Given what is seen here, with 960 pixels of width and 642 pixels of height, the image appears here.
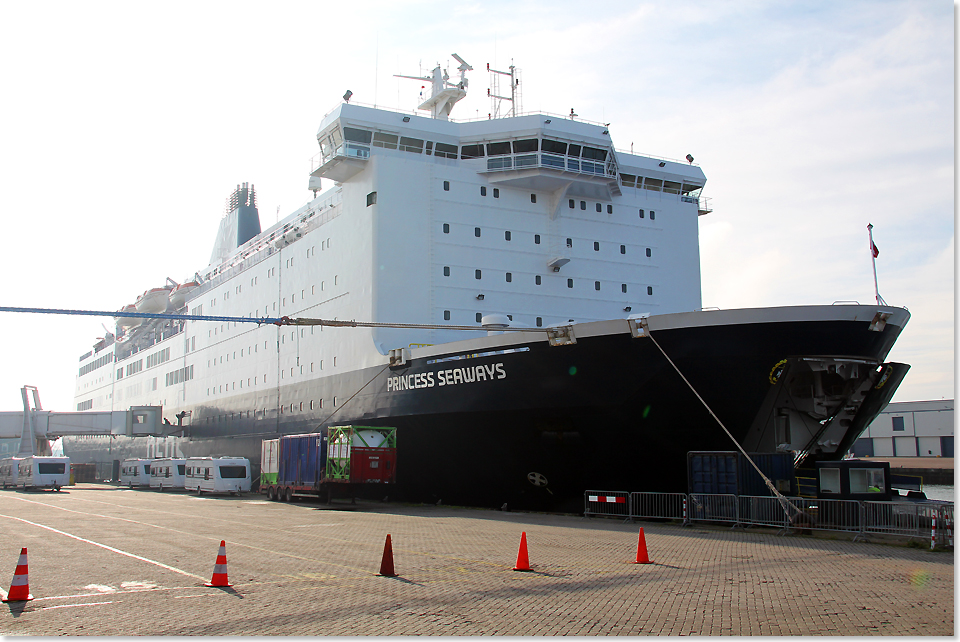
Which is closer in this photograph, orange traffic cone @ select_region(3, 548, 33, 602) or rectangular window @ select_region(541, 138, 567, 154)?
orange traffic cone @ select_region(3, 548, 33, 602)

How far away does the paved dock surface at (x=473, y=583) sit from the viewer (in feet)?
22.1

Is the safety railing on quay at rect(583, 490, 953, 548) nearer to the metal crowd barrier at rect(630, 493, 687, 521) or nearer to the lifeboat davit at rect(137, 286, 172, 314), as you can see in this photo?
the metal crowd barrier at rect(630, 493, 687, 521)

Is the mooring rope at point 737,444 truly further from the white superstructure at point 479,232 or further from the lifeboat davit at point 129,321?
the lifeboat davit at point 129,321

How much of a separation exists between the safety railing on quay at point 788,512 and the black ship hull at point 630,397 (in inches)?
19.3

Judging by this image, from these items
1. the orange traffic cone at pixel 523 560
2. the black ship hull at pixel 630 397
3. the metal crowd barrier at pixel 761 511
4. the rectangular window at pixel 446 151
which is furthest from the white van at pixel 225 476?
the orange traffic cone at pixel 523 560

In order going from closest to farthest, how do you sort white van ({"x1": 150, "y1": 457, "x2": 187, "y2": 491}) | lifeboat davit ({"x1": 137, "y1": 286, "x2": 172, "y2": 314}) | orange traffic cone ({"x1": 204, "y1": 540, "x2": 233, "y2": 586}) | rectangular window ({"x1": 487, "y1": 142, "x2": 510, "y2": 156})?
1. orange traffic cone ({"x1": 204, "y1": 540, "x2": 233, "y2": 586})
2. rectangular window ({"x1": 487, "y1": 142, "x2": 510, "y2": 156})
3. white van ({"x1": 150, "y1": 457, "x2": 187, "y2": 491})
4. lifeboat davit ({"x1": 137, "y1": 286, "x2": 172, "y2": 314})

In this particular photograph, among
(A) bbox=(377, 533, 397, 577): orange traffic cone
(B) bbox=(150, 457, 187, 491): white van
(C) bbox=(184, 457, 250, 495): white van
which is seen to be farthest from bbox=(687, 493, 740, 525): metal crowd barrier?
(B) bbox=(150, 457, 187, 491): white van

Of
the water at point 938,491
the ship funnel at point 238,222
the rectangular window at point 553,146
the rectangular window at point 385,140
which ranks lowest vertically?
the water at point 938,491

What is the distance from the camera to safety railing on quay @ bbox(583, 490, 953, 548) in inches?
500

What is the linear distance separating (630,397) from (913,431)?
49696mm

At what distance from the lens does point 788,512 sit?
14.1 metres

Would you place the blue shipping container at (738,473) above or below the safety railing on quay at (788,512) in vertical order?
above

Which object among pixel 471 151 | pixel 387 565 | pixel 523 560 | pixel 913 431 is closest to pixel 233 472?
pixel 471 151

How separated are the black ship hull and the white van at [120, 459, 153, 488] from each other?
25.8 meters
